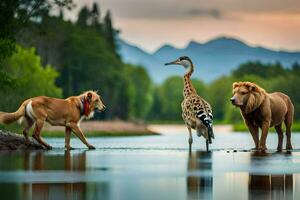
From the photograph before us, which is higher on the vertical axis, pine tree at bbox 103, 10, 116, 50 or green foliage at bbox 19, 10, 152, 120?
pine tree at bbox 103, 10, 116, 50

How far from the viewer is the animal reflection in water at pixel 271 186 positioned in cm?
1429

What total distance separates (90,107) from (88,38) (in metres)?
99.6

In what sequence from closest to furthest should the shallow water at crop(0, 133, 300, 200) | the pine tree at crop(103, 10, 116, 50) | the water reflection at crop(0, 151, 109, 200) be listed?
the water reflection at crop(0, 151, 109, 200) → the shallow water at crop(0, 133, 300, 200) → the pine tree at crop(103, 10, 116, 50)

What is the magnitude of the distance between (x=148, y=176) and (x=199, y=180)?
1288mm

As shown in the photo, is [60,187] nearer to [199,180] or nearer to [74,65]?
[199,180]

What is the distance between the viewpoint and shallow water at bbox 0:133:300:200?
14.6 metres

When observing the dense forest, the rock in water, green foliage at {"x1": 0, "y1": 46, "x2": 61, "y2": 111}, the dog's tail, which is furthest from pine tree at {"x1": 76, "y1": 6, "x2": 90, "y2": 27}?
the dog's tail

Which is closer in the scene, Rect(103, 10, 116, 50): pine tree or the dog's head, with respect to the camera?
the dog's head

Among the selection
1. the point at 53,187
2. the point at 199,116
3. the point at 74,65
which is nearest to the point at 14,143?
the point at 199,116

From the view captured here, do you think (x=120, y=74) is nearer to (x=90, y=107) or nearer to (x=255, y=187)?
(x=90, y=107)

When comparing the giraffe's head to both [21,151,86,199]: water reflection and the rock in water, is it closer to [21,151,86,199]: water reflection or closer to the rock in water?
the rock in water

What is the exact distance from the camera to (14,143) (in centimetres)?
2767

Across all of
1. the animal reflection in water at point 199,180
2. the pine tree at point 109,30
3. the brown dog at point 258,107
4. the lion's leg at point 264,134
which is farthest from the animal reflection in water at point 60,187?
the pine tree at point 109,30

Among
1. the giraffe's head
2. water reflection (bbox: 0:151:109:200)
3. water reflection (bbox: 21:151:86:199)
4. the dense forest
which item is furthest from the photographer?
the dense forest
